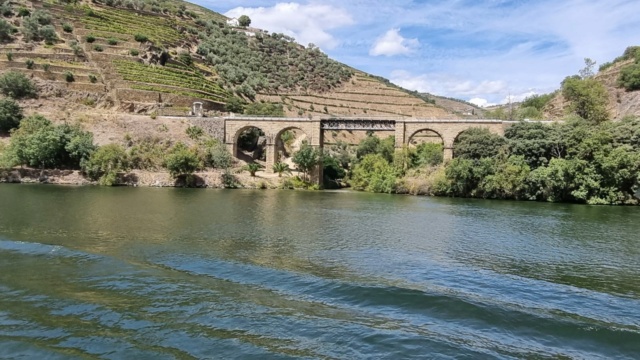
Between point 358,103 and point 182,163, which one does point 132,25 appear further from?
point 358,103

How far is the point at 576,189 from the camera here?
40719 mm

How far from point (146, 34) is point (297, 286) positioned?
234 ft

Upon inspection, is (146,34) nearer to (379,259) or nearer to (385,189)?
(385,189)

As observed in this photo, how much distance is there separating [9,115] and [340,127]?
35.3 metres

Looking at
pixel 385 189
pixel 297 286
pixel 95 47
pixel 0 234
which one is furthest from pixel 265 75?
pixel 297 286

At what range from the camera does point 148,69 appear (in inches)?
2510

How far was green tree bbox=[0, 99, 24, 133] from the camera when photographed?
5059cm

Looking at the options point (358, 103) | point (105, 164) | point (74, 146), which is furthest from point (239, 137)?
point (358, 103)

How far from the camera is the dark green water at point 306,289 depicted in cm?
934

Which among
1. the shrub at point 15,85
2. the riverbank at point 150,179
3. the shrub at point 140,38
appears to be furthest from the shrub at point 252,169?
the shrub at point 140,38

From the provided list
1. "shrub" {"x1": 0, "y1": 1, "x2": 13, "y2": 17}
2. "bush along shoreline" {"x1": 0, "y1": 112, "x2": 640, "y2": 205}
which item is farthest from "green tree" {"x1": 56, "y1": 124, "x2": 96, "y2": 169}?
"shrub" {"x1": 0, "y1": 1, "x2": 13, "y2": 17}

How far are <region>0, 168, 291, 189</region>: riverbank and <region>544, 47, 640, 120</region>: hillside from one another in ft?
139

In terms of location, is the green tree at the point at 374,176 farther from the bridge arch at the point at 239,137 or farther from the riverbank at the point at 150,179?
the bridge arch at the point at 239,137

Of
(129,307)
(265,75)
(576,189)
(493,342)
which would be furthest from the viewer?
(265,75)
